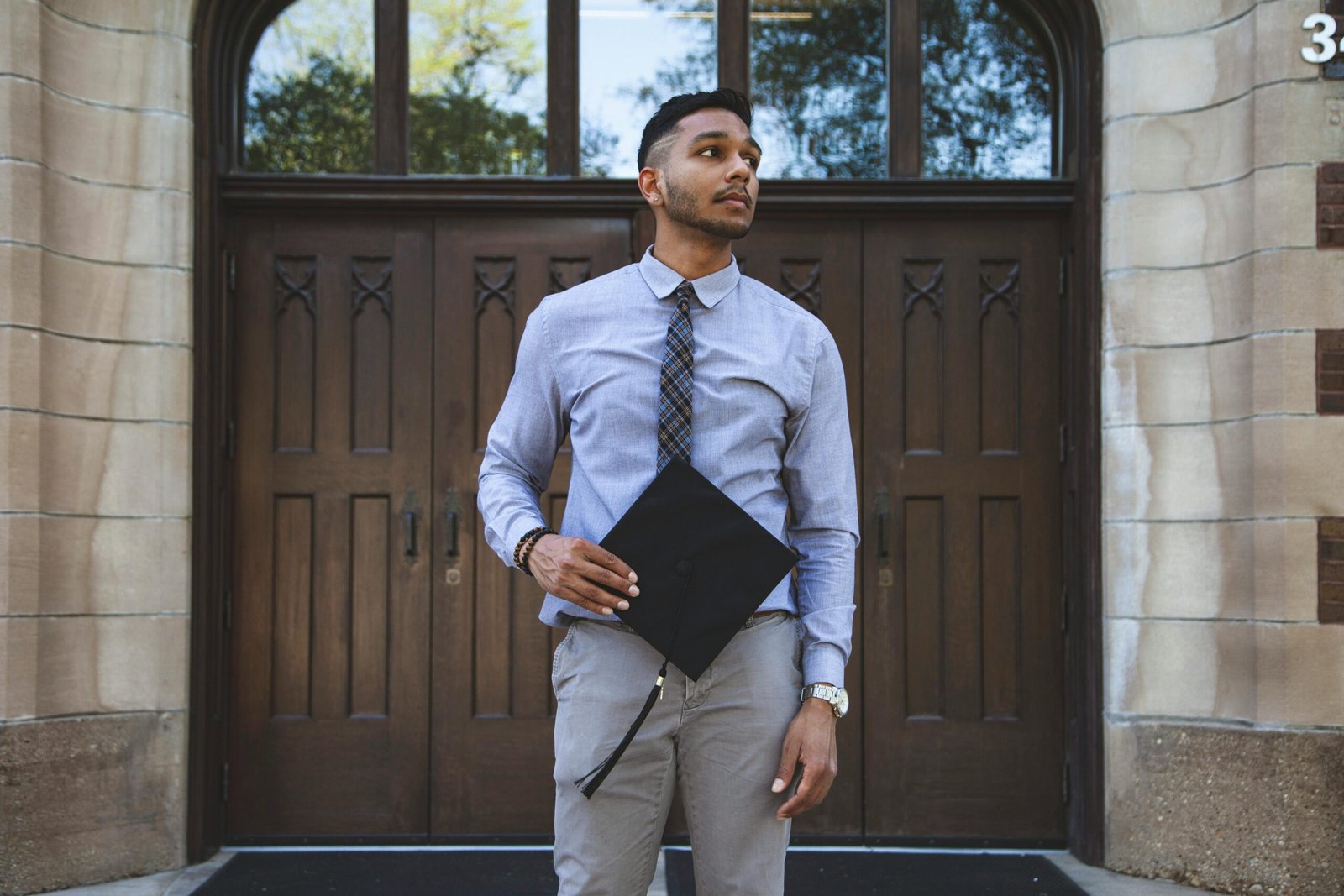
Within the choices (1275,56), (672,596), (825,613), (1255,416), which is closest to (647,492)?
(672,596)

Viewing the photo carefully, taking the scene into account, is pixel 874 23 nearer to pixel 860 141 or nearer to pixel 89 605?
pixel 860 141

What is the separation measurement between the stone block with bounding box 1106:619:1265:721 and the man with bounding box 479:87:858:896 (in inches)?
116

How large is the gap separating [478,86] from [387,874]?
10.8 ft

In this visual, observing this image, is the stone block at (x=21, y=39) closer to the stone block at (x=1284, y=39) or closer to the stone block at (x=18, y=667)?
the stone block at (x=18, y=667)

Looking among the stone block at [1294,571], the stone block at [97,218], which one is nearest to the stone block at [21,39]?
the stone block at [97,218]

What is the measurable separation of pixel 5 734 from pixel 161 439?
119 centimetres

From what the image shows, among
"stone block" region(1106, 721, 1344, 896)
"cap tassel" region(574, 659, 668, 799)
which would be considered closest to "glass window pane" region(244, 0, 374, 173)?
"cap tassel" region(574, 659, 668, 799)

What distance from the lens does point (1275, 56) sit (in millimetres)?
4477

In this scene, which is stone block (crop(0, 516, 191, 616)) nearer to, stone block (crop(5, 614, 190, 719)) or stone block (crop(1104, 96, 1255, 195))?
stone block (crop(5, 614, 190, 719))

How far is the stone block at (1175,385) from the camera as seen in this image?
4.59m

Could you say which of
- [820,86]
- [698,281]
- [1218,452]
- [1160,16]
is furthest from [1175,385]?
[698,281]

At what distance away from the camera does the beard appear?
7.00 ft

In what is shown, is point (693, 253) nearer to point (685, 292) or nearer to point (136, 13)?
point (685, 292)

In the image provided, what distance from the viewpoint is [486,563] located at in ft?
16.9
